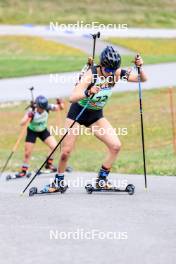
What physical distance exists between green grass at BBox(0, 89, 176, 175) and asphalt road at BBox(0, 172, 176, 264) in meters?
3.46

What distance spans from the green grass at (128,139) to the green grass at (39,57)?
8.44 meters

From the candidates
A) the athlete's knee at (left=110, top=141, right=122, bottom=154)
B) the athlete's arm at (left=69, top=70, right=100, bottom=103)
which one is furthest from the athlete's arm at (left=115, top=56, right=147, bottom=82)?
the athlete's knee at (left=110, top=141, right=122, bottom=154)

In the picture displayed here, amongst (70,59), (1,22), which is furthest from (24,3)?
(70,59)

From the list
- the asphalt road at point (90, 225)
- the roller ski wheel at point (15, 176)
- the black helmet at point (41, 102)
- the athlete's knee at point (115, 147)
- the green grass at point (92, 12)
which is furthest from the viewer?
the green grass at point (92, 12)

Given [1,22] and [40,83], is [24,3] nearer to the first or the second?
[1,22]

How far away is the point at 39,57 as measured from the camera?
44.0 meters

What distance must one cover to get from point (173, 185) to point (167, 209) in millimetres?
2489

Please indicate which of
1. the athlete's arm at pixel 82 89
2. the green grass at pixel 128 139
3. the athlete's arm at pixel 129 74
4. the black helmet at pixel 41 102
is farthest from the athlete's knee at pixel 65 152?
the black helmet at pixel 41 102

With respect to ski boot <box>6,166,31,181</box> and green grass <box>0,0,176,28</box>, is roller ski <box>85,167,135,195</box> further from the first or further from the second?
green grass <box>0,0,176,28</box>

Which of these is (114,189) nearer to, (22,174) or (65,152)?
(65,152)

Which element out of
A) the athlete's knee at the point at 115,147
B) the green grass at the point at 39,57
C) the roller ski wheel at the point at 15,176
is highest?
the green grass at the point at 39,57

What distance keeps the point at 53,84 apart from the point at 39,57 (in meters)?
10.8

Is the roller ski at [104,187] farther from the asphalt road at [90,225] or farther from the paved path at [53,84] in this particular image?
the paved path at [53,84]

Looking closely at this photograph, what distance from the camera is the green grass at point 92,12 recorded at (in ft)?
224
